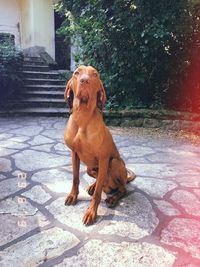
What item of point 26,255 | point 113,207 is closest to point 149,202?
point 113,207

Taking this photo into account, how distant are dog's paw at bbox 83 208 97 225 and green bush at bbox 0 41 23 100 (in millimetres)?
6076

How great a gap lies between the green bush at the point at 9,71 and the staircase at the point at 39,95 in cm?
27

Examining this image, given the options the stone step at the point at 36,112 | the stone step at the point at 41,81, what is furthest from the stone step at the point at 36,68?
the stone step at the point at 36,112

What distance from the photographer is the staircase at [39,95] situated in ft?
25.6

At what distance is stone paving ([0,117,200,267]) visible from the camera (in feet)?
7.34

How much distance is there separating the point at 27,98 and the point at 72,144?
6064 millimetres

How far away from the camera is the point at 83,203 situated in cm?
302

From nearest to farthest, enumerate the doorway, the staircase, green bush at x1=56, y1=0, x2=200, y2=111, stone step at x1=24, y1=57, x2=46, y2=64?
green bush at x1=56, y1=0, x2=200, y2=111 < the staircase < stone step at x1=24, y1=57, x2=46, y2=64 < the doorway

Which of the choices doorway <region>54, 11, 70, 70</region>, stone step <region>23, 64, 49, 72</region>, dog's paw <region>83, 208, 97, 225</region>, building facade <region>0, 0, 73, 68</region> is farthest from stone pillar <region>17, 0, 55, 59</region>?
dog's paw <region>83, 208, 97, 225</region>

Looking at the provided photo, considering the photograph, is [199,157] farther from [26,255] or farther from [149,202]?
[26,255]

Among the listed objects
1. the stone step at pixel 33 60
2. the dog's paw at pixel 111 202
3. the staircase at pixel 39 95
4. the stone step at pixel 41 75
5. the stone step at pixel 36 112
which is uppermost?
the stone step at pixel 33 60

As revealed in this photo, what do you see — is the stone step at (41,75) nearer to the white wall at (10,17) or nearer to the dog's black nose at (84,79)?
the white wall at (10,17)

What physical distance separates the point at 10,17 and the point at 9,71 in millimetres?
4713

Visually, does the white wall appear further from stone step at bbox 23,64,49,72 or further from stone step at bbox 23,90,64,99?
stone step at bbox 23,90,64,99
